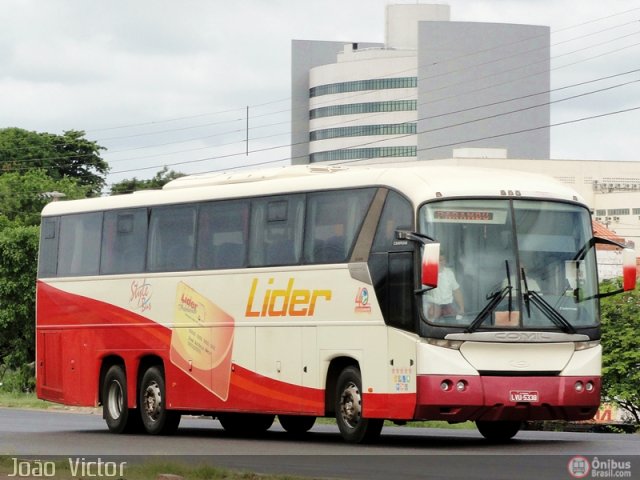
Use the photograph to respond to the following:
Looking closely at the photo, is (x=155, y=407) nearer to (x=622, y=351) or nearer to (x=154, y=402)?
(x=154, y=402)

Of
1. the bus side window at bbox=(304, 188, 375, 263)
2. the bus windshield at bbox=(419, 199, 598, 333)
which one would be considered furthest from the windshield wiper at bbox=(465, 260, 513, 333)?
the bus side window at bbox=(304, 188, 375, 263)

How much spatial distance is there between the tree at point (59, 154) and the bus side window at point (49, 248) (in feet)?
305

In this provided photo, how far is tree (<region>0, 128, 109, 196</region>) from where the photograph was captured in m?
123

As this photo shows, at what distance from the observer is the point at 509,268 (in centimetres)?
2119

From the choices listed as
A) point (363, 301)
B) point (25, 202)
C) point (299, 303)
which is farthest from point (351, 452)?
point (25, 202)

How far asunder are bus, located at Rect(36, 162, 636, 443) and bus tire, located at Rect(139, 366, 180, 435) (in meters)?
0.03

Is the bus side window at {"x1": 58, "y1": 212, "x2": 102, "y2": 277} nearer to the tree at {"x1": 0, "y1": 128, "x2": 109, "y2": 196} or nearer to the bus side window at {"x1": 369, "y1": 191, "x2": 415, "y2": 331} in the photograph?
the bus side window at {"x1": 369, "y1": 191, "x2": 415, "y2": 331}

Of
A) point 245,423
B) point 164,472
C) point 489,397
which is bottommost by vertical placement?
point 164,472

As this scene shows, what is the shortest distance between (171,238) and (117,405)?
3.26 metres

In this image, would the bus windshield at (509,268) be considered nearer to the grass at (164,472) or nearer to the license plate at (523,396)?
the license plate at (523,396)

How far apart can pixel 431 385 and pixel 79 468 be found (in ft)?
18.2

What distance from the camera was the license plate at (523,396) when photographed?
2083 centimetres

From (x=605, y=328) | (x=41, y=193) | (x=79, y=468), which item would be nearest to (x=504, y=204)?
(x=79, y=468)

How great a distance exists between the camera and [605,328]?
53562mm
